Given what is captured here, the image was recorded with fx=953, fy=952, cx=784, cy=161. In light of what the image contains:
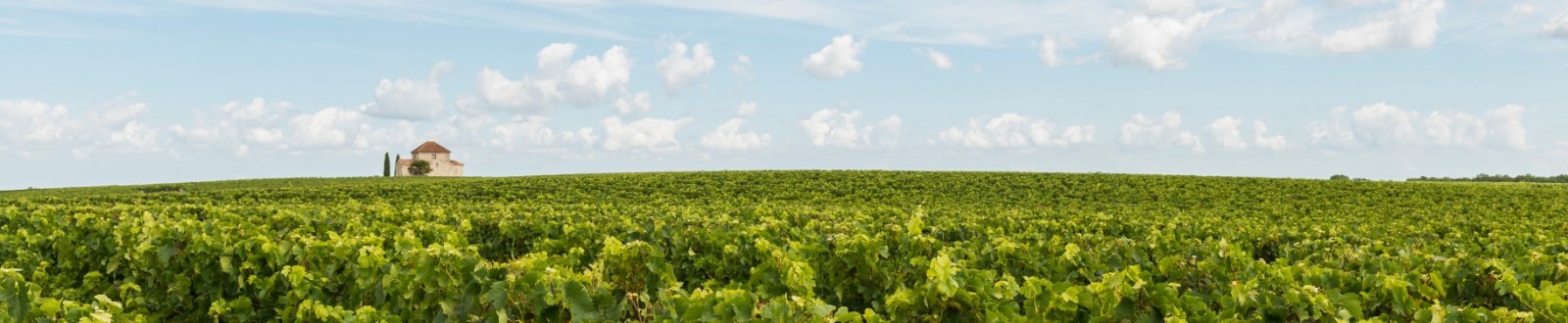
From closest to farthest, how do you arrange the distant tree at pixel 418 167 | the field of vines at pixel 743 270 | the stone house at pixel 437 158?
the field of vines at pixel 743 270, the distant tree at pixel 418 167, the stone house at pixel 437 158

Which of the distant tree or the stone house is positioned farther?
the stone house

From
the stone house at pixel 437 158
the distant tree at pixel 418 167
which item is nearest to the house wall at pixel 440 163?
the stone house at pixel 437 158

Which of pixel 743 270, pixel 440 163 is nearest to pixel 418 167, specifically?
pixel 440 163

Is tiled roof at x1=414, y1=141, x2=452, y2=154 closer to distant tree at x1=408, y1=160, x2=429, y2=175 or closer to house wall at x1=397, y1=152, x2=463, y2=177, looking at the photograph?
house wall at x1=397, y1=152, x2=463, y2=177

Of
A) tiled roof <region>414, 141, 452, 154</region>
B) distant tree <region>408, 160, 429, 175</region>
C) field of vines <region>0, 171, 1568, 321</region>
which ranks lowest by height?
field of vines <region>0, 171, 1568, 321</region>

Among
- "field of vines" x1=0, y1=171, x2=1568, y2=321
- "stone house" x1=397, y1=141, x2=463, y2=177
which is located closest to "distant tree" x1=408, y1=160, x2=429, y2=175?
"stone house" x1=397, y1=141, x2=463, y2=177

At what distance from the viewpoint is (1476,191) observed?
40844mm

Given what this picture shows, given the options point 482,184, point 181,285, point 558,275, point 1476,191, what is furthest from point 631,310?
point 1476,191

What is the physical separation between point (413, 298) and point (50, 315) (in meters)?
2.26

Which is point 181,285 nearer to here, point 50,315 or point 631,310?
point 50,315

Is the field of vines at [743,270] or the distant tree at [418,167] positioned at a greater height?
the distant tree at [418,167]

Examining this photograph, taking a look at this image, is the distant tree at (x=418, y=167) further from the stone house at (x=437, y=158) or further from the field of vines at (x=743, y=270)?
the field of vines at (x=743, y=270)

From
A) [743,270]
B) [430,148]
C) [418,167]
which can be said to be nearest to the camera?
[743,270]

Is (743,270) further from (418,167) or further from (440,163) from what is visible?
(440,163)
